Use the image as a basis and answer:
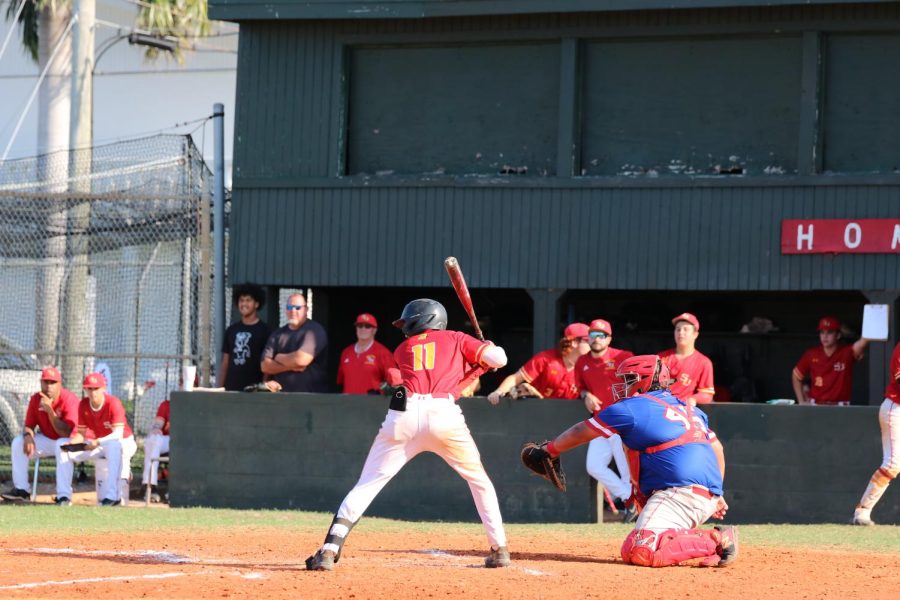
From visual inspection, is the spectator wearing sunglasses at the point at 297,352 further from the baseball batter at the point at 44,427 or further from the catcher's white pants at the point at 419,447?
the catcher's white pants at the point at 419,447

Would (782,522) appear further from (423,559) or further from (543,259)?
(423,559)

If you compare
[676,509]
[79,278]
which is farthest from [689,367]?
[79,278]

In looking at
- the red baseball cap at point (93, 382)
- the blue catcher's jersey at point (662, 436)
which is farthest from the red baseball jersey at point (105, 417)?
the blue catcher's jersey at point (662, 436)

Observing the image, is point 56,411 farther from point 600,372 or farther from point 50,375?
point 600,372

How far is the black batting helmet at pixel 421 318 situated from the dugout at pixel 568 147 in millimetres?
5697

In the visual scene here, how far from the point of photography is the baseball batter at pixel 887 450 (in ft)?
37.3

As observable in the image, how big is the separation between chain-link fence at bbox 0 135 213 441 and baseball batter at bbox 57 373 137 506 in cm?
48

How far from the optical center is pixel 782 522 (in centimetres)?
1219

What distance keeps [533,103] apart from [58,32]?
13686mm

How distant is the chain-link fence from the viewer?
554 inches

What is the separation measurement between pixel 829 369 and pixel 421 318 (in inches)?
244

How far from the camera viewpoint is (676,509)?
8.22m

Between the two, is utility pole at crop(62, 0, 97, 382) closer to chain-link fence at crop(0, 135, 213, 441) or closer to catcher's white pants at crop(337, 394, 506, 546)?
chain-link fence at crop(0, 135, 213, 441)

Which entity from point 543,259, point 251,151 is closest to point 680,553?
point 543,259
